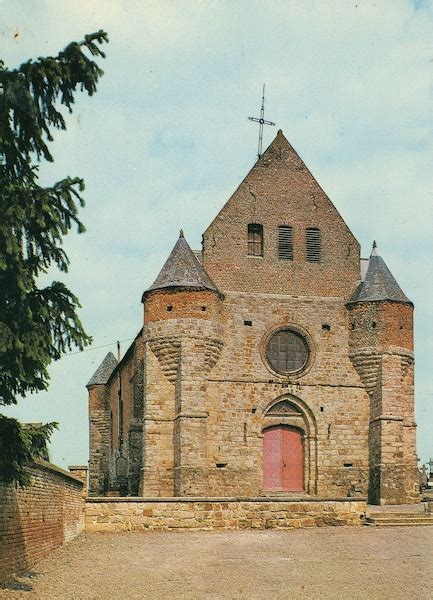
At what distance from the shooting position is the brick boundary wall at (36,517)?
→ 499 inches

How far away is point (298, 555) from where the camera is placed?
54.4ft

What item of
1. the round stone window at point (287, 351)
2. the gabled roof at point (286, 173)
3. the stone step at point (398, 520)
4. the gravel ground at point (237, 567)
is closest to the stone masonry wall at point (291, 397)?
the round stone window at point (287, 351)

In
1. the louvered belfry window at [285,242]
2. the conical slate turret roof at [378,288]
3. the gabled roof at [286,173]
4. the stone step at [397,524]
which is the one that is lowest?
the stone step at [397,524]

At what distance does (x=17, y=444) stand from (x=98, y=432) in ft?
117

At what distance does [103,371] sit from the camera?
48344 mm

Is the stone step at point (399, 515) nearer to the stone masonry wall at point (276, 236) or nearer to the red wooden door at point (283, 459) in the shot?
the red wooden door at point (283, 459)

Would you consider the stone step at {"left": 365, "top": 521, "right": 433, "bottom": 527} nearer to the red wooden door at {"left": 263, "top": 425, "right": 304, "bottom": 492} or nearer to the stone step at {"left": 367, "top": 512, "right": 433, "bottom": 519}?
the stone step at {"left": 367, "top": 512, "right": 433, "bottom": 519}

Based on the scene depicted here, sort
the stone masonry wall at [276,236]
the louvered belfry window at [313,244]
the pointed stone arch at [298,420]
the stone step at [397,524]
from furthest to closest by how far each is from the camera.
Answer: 1. the louvered belfry window at [313,244]
2. the stone masonry wall at [276,236]
3. the pointed stone arch at [298,420]
4. the stone step at [397,524]

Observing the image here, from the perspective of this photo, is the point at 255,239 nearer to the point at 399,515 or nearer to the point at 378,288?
the point at 378,288

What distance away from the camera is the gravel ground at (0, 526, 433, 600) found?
41.0ft

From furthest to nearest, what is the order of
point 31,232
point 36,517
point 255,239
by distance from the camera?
point 255,239, point 36,517, point 31,232

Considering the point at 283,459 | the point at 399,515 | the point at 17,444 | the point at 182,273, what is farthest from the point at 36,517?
the point at 283,459

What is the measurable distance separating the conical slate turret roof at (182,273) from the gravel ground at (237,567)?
11.2m

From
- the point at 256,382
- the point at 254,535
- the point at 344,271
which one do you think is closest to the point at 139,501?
the point at 254,535
